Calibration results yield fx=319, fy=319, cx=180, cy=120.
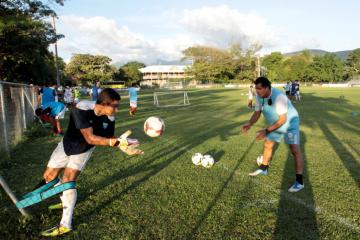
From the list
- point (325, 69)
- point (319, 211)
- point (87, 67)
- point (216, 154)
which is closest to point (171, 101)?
point (216, 154)

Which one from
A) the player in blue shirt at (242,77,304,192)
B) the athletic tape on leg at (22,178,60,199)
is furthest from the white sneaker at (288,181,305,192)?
the athletic tape on leg at (22,178,60,199)

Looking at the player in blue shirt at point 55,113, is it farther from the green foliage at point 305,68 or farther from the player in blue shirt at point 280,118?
the green foliage at point 305,68

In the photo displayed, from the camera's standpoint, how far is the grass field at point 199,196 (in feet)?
13.9

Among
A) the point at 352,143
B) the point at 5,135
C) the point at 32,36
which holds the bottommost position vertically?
the point at 352,143

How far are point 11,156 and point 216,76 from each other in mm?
95712

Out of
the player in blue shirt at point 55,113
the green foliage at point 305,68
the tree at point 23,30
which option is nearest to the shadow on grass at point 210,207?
the player in blue shirt at point 55,113

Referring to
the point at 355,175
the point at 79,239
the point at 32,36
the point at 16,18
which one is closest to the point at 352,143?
the point at 355,175

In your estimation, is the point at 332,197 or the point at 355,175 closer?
the point at 332,197

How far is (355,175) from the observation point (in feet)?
21.1

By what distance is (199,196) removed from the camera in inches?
212

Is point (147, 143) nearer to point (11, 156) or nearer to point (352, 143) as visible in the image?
point (11, 156)

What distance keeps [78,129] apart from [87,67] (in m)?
98.3

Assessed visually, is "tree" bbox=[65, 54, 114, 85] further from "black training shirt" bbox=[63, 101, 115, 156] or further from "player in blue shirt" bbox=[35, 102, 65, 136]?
"black training shirt" bbox=[63, 101, 115, 156]

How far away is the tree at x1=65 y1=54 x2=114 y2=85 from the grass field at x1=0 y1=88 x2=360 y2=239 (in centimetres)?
9174
